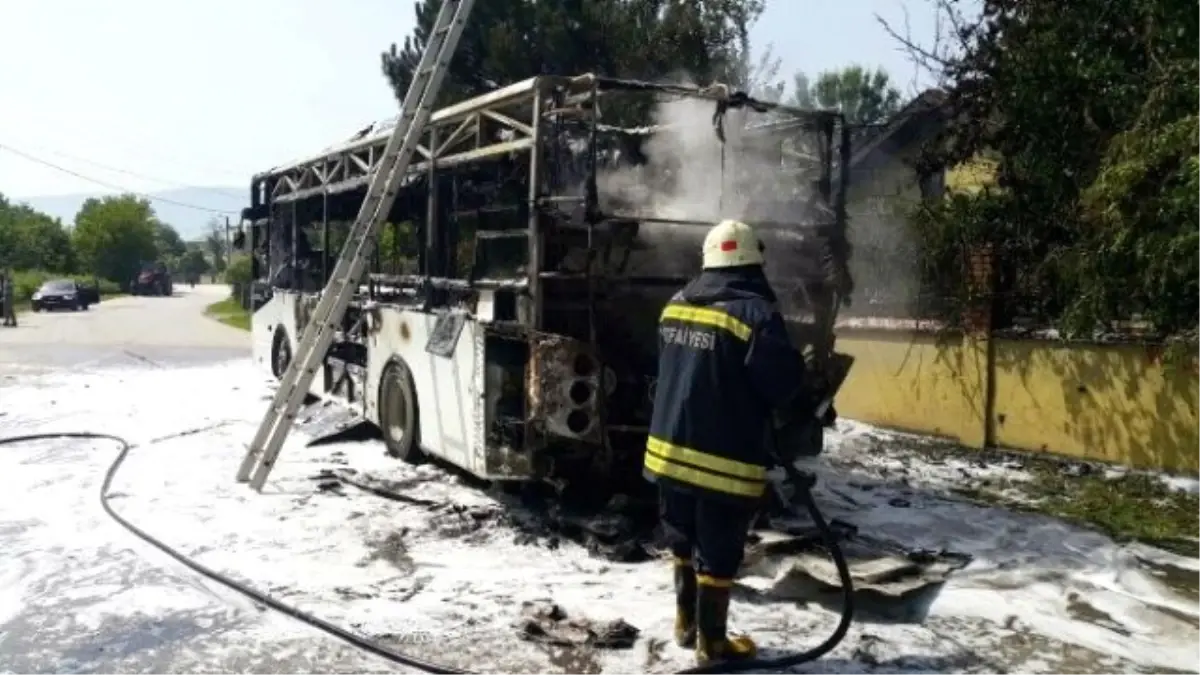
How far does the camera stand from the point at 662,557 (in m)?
6.00

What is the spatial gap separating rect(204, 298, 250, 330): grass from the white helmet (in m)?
26.6

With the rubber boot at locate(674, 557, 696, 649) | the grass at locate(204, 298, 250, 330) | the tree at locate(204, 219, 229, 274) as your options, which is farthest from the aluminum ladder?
the tree at locate(204, 219, 229, 274)

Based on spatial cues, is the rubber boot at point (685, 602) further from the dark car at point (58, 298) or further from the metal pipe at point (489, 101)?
the dark car at point (58, 298)

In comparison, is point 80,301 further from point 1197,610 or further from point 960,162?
point 1197,610

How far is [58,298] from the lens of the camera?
124ft

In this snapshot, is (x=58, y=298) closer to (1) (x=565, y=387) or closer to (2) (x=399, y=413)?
(2) (x=399, y=413)

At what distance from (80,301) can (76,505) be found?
35.7 m

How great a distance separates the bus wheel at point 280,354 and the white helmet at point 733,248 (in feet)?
27.0

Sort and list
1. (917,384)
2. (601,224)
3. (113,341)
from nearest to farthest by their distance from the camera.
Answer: (601,224) < (917,384) < (113,341)

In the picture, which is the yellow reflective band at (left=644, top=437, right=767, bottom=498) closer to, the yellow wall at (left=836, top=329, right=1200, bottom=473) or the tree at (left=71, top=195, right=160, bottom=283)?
the yellow wall at (left=836, top=329, right=1200, bottom=473)

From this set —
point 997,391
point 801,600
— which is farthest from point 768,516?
point 997,391

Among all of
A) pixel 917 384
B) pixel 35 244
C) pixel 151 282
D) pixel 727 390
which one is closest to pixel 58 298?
pixel 151 282

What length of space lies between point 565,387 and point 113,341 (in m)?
19.1

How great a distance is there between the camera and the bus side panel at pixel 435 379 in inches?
273
